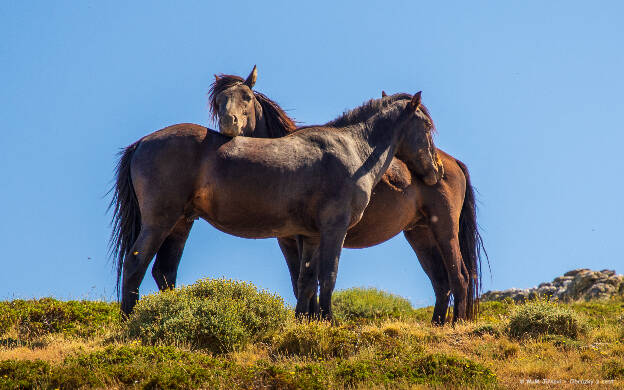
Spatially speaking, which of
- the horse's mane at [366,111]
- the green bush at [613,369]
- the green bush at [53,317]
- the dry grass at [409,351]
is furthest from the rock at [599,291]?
the green bush at [53,317]

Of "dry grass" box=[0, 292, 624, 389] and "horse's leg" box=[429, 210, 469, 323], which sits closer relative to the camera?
"dry grass" box=[0, 292, 624, 389]

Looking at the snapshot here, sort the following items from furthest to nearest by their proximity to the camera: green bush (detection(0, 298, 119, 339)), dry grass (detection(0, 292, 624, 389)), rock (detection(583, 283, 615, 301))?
rock (detection(583, 283, 615, 301)), green bush (detection(0, 298, 119, 339)), dry grass (detection(0, 292, 624, 389))

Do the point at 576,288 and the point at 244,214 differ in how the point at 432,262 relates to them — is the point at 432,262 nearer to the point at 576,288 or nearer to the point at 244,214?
the point at 244,214

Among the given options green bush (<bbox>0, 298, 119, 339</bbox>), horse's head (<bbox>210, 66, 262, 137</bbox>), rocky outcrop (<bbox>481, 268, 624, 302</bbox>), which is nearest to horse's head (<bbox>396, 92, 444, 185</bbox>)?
horse's head (<bbox>210, 66, 262, 137</bbox>)

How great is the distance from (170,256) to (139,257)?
1118 millimetres

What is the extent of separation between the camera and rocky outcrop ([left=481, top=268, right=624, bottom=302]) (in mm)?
21891

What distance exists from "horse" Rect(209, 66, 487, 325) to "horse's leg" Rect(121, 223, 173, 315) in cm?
219

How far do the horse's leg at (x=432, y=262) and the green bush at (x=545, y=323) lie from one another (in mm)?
2314

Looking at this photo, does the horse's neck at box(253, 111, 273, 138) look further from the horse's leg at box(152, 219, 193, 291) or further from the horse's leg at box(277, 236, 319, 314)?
the horse's leg at box(152, 219, 193, 291)

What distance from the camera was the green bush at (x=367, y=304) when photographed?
1797cm

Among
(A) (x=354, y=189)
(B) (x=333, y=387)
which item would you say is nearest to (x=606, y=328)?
(A) (x=354, y=189)

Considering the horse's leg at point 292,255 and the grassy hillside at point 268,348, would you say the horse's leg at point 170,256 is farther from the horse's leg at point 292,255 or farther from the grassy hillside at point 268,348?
the horse's leg at point 292,255

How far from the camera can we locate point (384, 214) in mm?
12758

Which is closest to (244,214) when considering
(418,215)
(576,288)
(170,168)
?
(170,168)
